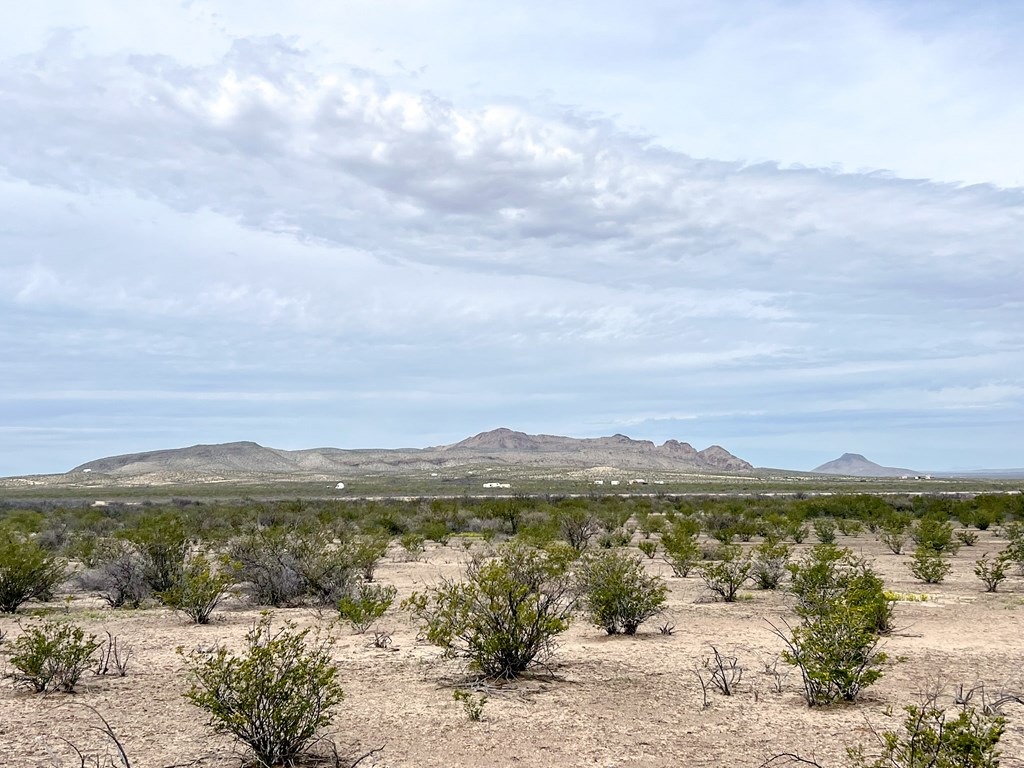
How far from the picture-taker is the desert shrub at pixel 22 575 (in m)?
15.6

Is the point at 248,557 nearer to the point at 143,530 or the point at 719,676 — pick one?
the point at 143,530

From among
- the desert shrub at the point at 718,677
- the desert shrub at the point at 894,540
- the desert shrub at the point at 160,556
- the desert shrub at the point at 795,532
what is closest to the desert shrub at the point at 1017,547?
the desert shrub at the point at 894,540

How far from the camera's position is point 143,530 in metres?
18.0

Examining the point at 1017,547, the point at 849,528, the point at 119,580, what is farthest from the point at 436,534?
the point at 1017,547

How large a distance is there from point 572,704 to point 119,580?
12.0 m

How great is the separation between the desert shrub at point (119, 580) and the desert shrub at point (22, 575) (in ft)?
3.05

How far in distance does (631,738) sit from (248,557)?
12599mm

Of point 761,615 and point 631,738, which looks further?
point 761,615

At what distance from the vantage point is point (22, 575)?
15.7m

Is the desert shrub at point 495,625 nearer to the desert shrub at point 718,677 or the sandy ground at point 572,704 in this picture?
the sandy ground at point 572,704

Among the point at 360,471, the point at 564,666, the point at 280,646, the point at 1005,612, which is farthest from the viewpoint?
the point at 360,471

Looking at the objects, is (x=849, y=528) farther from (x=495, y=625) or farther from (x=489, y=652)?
(x=489, y=652)

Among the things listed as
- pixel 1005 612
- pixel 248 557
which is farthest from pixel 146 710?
pixel 1005 612

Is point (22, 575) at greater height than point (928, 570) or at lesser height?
greater
